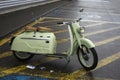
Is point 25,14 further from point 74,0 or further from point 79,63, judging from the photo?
point 74,0

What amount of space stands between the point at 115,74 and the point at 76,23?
142cm

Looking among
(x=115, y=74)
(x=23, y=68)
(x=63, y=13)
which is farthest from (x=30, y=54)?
(x=63, y=13)

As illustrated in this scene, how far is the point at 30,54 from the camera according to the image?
7.48 meters

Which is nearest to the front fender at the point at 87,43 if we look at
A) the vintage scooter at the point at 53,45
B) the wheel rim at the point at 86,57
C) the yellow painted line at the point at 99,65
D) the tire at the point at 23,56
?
the vintage scooter at the point at 53,45

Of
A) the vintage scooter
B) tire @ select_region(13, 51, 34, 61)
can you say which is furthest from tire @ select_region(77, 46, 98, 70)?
tire @ select_region(13, 51, 34, 61)

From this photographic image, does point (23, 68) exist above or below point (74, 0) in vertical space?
above

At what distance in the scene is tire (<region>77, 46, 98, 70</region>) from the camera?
6754mm

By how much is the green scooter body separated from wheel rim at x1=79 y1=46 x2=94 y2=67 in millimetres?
649

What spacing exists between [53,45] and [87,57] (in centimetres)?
81

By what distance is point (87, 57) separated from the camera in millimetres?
6914

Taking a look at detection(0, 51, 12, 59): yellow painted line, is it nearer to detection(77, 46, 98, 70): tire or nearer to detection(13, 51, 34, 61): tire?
detection(13, 51, 34, 61): tire

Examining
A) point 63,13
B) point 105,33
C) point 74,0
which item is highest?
point 105,33

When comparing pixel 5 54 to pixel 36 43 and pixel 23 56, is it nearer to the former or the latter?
pixel 23 56

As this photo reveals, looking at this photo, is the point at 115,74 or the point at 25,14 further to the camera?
the point at 25,14
